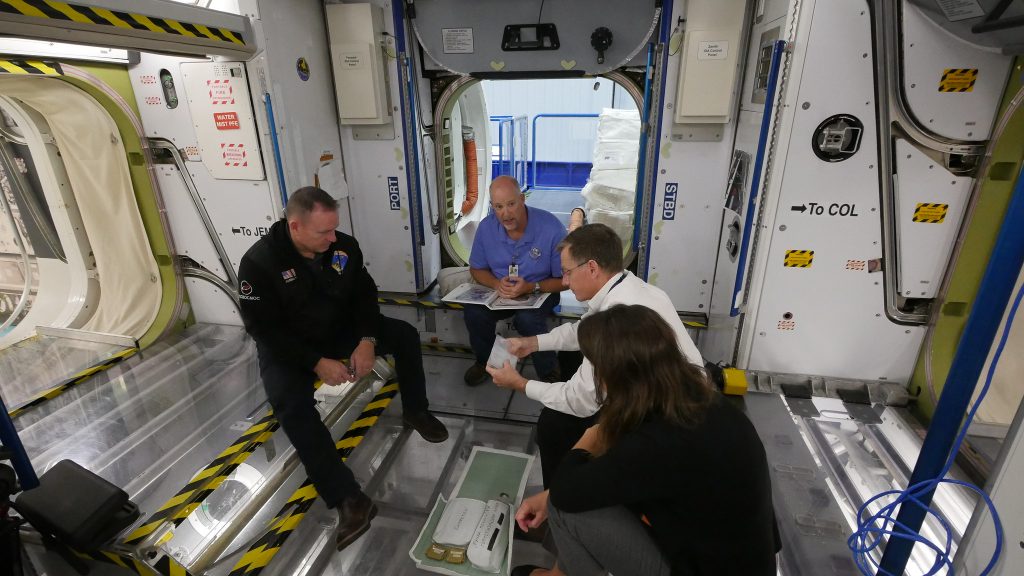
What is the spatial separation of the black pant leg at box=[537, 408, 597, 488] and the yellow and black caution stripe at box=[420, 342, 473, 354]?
205cm

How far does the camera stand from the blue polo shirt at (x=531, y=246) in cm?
384

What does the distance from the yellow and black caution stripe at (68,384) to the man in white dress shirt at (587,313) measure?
3.51m

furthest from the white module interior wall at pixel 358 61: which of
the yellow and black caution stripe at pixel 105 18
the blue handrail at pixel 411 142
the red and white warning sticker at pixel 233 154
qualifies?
Answer: the yellow and black caution stripe at pixel 105 18

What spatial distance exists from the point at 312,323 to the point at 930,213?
12.3ft

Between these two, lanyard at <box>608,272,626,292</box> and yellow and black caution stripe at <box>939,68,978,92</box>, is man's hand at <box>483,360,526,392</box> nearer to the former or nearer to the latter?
lanyard at <box>608,272,626,292</box>

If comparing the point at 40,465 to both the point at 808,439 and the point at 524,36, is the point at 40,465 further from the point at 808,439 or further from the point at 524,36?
the point at 808,439

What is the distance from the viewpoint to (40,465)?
314cm

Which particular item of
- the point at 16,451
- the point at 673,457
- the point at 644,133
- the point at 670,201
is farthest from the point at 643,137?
the point at 16,451

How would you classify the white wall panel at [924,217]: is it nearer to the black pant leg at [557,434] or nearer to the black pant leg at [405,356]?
the black pant leg at [557,434]

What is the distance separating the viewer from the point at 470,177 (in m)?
5.98

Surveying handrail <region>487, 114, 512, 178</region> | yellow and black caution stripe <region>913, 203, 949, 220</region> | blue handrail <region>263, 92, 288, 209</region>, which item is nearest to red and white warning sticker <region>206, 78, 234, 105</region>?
blue handrail <region>263, 92, 288, 209</region>

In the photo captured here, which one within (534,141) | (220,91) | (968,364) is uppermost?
(220,91)

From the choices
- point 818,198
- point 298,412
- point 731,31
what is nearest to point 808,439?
point 818,198

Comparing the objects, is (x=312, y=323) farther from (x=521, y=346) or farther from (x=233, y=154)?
(x=233, y=154)
